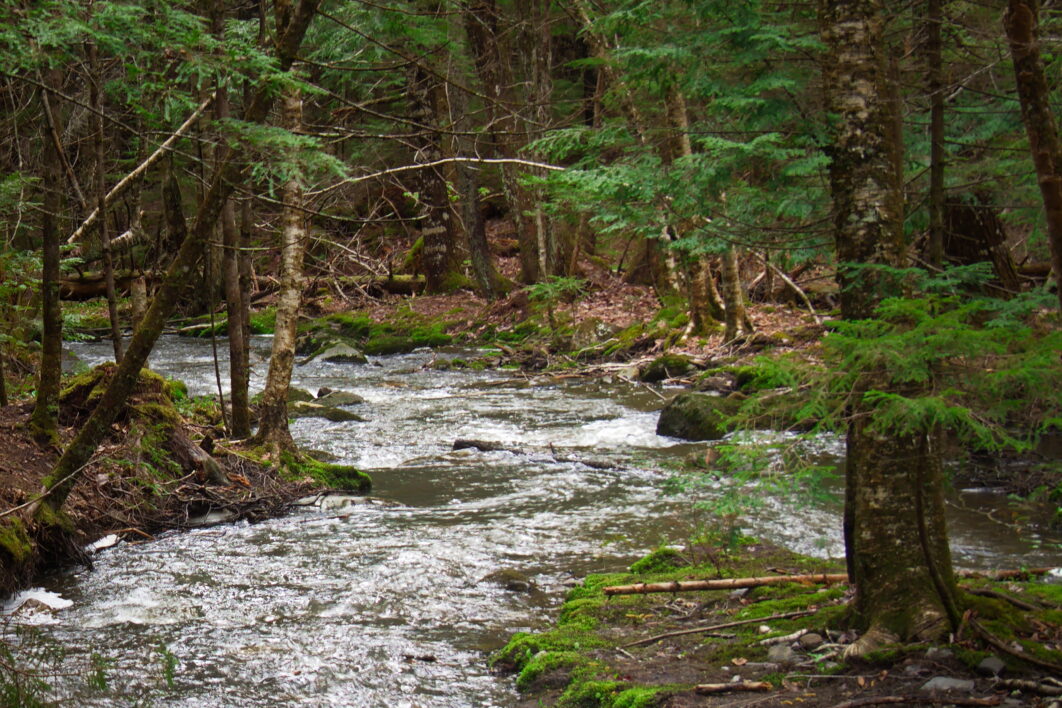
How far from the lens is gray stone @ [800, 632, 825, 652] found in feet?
15.4

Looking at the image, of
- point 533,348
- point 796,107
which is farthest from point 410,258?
point 796,107

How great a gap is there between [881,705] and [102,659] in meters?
4.49

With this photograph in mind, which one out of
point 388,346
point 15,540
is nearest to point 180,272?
point 15,540

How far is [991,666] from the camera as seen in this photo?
157 inches

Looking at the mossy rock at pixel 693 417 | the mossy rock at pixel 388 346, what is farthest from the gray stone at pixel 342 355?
the mossy rock at pixel 693 417

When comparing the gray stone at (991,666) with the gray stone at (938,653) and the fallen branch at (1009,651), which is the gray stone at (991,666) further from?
the gray stone at (938,653)

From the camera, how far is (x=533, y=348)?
20.3m

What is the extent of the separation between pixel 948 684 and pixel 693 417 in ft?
28.3

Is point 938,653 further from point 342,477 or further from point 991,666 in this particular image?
point 342,477

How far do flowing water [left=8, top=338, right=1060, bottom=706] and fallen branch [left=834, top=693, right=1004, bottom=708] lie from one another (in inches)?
56.6

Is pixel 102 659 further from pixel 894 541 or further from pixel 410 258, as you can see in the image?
pixel 410 258

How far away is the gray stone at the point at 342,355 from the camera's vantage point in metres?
21.0

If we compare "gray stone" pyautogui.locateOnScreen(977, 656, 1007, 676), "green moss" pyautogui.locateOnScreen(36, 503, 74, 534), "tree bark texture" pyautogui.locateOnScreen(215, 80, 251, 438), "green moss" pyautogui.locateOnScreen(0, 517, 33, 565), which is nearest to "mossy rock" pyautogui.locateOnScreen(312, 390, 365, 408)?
"tree bark texture" pyautogui.locateOnScreen(215, 80, 251, 438)

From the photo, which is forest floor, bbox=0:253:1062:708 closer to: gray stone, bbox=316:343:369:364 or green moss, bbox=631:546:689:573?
green moss, bbox=631:546:689:573
